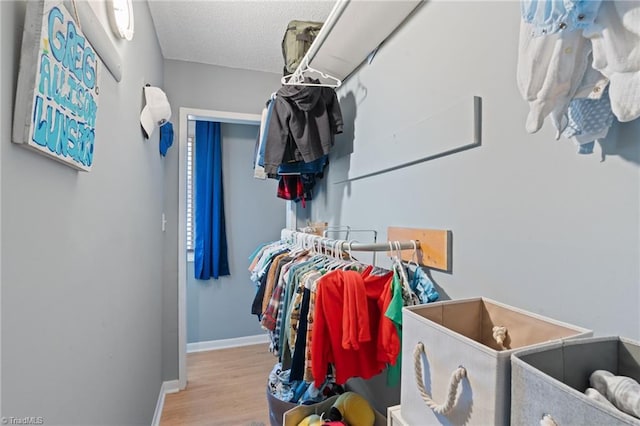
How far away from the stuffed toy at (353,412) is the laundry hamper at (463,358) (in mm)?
851

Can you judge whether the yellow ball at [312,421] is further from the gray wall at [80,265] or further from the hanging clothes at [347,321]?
the gray wall at [80,265]

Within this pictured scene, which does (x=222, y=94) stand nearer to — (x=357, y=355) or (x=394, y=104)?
(x=394, y=104)

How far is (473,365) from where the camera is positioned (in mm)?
591

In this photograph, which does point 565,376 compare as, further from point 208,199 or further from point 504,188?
point 208,199

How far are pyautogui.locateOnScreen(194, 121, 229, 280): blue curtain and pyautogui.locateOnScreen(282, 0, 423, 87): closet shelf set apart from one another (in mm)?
1684

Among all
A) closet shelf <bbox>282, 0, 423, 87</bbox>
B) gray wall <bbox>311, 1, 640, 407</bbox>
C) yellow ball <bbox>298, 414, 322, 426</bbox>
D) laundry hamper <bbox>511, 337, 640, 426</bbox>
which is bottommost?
yellow ball <bbox>298, 414, 322, 426</bbox>

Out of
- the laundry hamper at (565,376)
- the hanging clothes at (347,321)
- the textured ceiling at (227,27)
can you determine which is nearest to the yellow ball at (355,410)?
the hanging clothes at (347,321)

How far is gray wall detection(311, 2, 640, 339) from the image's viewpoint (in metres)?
0.67

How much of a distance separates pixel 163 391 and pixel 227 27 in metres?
2.76

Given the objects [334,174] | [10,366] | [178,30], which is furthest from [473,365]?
[178,30]

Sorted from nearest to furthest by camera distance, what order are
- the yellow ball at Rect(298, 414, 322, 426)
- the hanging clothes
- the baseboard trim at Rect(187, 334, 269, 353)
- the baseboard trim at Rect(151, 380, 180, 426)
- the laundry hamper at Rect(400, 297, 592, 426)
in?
the laundry hamper at Rect(400, 297, 592, 426), the hanging clothes, the yellow ball at Rect(298, 414, 322, 426), the baseboard trim at Rect(151, 380, 180, 426), the baseboard trim at Rect(187, 334, 269, 353)

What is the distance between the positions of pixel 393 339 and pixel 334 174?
→ 1.24 m

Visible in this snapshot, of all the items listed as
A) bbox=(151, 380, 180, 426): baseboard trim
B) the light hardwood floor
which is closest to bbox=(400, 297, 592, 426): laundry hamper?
the light hardwood floor

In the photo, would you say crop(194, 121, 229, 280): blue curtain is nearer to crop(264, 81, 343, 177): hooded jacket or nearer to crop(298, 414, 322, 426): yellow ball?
crop(264, 81, 343, 177): hooded jacket
